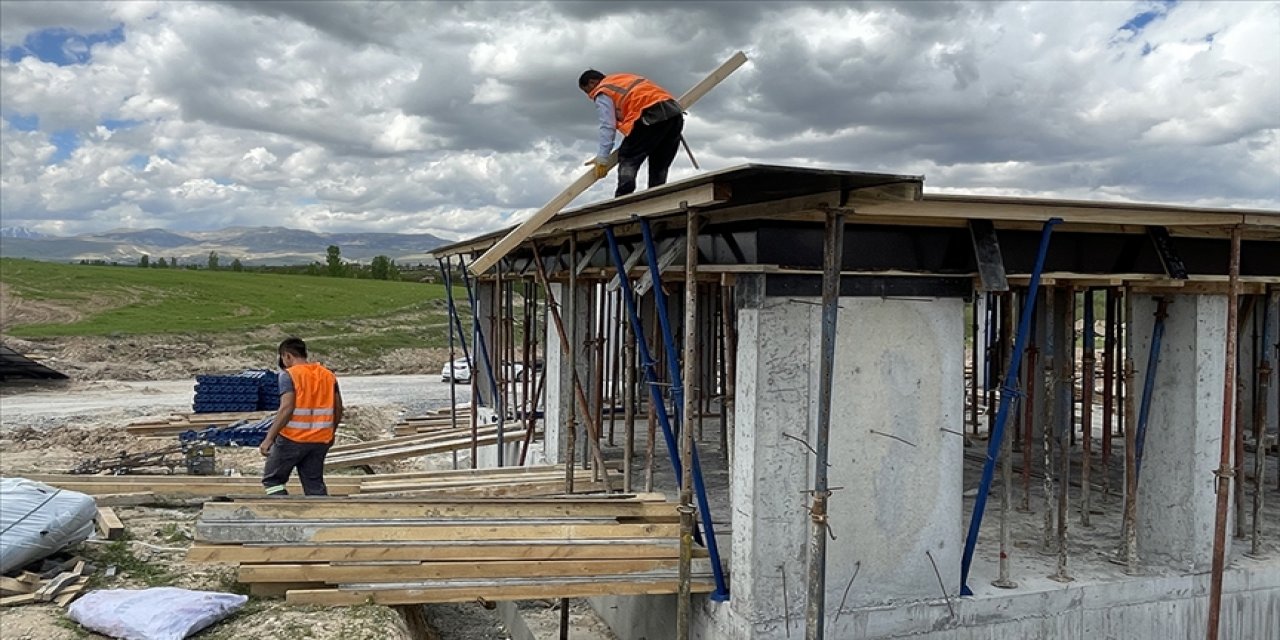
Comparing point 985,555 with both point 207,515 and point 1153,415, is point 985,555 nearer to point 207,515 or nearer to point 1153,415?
point 1153,415

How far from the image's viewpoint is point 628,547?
691cm

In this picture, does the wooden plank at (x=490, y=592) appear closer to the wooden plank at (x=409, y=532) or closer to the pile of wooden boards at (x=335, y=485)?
the wooden plank at (x=409, y=532)

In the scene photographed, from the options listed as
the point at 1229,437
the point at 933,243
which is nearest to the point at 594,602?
the point at 933,243

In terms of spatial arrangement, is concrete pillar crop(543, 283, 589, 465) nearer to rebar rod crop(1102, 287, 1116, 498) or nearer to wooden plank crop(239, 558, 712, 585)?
wooden plank crop(239, 558, 712, 585)

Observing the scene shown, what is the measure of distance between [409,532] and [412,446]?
615 cm

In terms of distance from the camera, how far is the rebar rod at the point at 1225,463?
6887 mm

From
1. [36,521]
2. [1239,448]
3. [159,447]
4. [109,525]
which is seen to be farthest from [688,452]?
[159,447]

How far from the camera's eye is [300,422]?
7.84 m

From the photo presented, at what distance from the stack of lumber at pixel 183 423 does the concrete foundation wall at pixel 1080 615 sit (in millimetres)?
14193

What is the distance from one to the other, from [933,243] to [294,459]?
5.65 m

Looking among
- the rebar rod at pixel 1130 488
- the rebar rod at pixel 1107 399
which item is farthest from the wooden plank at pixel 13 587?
the rebar rod at pixel 1107 399

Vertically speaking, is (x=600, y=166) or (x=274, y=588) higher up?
(x=600, y=166)

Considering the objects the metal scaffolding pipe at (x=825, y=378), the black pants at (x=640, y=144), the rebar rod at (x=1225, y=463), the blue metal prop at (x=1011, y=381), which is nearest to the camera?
the metal scaffolding pipe at (x=825, y=378)

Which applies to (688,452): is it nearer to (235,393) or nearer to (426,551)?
(426,551)
